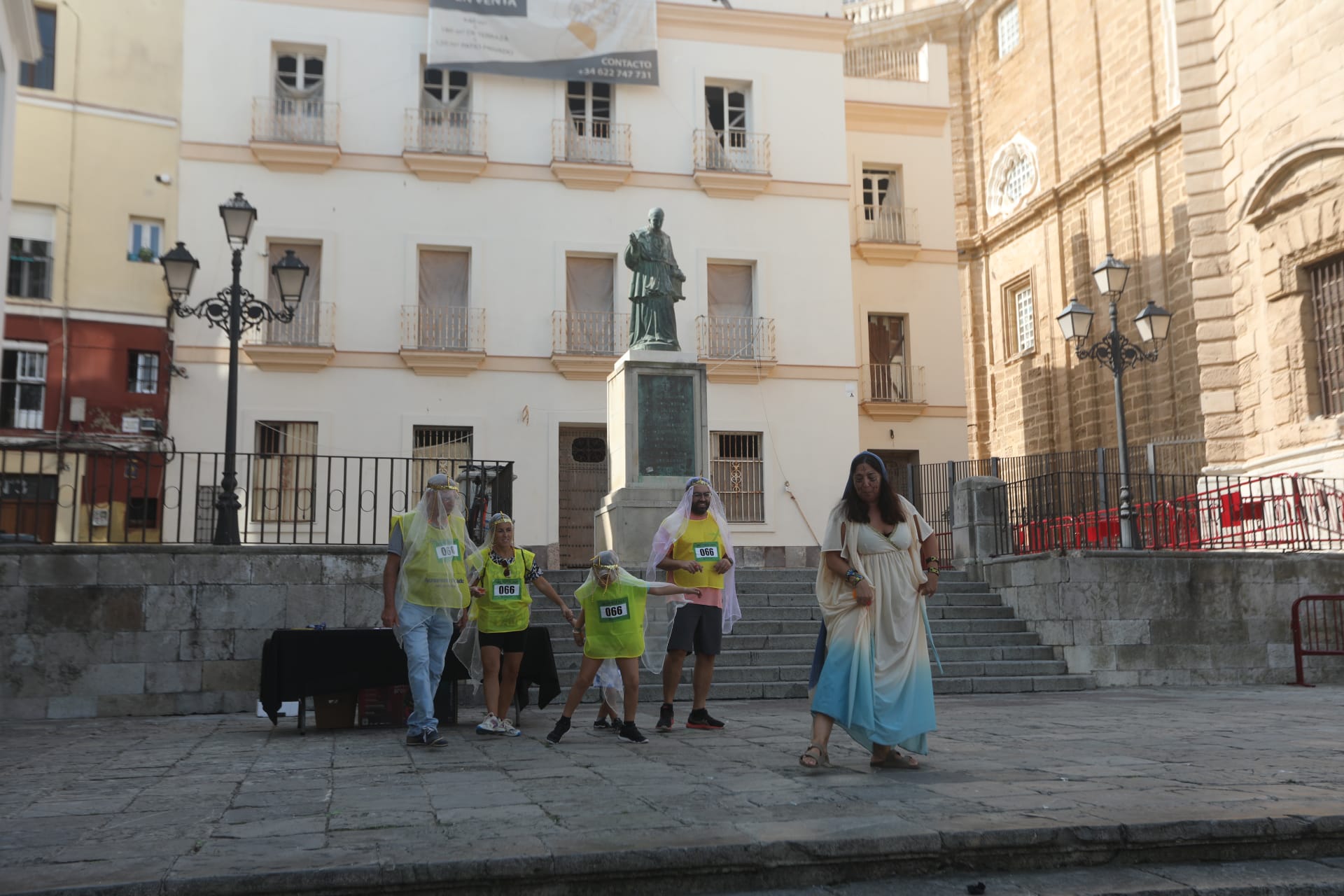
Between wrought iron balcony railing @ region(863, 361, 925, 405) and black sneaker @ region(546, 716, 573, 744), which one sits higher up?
wrought iron balcony railing @ region(863, 361, 925, 405)

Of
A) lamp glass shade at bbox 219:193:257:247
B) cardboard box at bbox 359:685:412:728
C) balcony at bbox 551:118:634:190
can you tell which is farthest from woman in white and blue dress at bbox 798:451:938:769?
balcony at bbox 551:118:634:190

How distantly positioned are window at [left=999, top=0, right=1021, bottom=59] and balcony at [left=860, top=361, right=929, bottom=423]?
12506 mm

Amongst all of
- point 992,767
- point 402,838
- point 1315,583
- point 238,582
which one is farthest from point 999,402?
point 402,838

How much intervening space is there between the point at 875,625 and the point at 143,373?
19.1 meters

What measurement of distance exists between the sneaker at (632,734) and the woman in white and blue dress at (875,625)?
1514 millimetres

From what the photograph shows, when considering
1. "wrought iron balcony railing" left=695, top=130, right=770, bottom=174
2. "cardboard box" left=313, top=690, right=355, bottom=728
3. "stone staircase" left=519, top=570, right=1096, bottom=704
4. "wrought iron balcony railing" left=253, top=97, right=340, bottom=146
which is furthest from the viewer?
"wrought iron balcony railing" left=695, top=130, right=770, bottom=174

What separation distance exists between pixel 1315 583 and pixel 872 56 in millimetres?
20182

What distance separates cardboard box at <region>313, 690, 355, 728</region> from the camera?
10109 mm

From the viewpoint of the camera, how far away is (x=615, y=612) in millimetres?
8711

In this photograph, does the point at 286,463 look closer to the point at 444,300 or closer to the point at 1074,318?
the point at 444,300

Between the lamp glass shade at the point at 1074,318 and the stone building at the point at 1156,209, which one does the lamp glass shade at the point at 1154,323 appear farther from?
the stone building at the point at 1156,209

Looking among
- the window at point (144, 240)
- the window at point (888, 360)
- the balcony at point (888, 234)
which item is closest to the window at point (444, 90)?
the window at point (144, 240)

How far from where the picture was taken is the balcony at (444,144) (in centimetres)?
2252

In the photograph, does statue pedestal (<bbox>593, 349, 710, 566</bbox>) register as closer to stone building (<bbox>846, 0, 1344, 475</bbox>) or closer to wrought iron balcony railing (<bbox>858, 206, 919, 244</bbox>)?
stone building (<bbox>846, 0, 1344, 475</bbox>)
